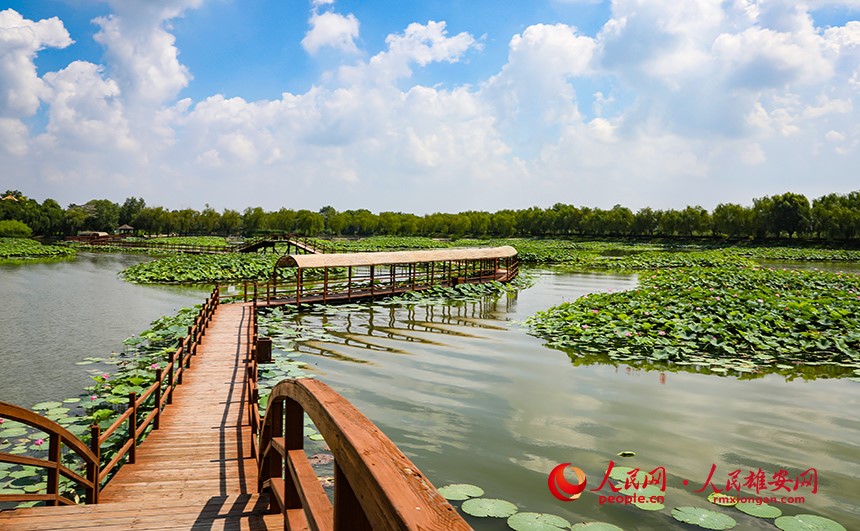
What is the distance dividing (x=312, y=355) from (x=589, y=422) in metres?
6.83

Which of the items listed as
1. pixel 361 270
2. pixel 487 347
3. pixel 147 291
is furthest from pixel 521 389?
pixel 361 270

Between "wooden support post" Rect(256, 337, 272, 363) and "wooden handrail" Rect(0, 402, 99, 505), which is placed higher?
A: "wooden handrail" Rect(0, 402, 99, 505)

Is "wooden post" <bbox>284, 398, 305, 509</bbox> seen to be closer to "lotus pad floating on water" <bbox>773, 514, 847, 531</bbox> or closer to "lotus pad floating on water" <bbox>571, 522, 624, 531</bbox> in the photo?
"lotus pad floating on water" <bbox>571, 522, 624, 531</bbox>

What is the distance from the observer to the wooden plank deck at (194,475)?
124 inches

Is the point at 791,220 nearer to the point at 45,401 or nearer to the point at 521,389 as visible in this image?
the point at 521,389

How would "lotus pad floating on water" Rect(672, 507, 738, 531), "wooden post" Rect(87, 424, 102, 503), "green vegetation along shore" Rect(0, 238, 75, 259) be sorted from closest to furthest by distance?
"wooden post" Rect(87, 424, 102, 503), "lotus pad floating on water" Rect(672, 507, 738, 531), "green vegetation along shore" Rect(0, 238, 75, 259)

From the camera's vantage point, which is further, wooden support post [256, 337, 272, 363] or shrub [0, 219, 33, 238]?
shrub [0, 219, 33, 238]

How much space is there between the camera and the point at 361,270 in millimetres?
37469

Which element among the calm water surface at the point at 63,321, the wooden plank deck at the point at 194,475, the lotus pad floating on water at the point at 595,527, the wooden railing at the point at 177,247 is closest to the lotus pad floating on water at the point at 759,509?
the lotus pad floating on water at the point at 595,527

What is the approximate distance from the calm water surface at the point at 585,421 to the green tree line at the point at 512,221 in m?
65.9

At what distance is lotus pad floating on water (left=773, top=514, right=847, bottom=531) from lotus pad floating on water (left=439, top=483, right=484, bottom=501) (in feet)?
9.35

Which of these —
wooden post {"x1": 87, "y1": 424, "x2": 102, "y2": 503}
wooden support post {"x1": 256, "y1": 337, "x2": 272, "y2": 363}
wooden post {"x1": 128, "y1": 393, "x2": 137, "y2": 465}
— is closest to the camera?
wooden post {"x1": 87, "y1": 424, "x2": 102, "y2": 503}

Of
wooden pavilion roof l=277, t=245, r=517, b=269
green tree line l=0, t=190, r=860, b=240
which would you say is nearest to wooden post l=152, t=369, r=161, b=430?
wooden pavilion roof l=277, t=245, r=517, b=269

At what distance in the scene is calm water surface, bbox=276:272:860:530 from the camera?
607 cm
